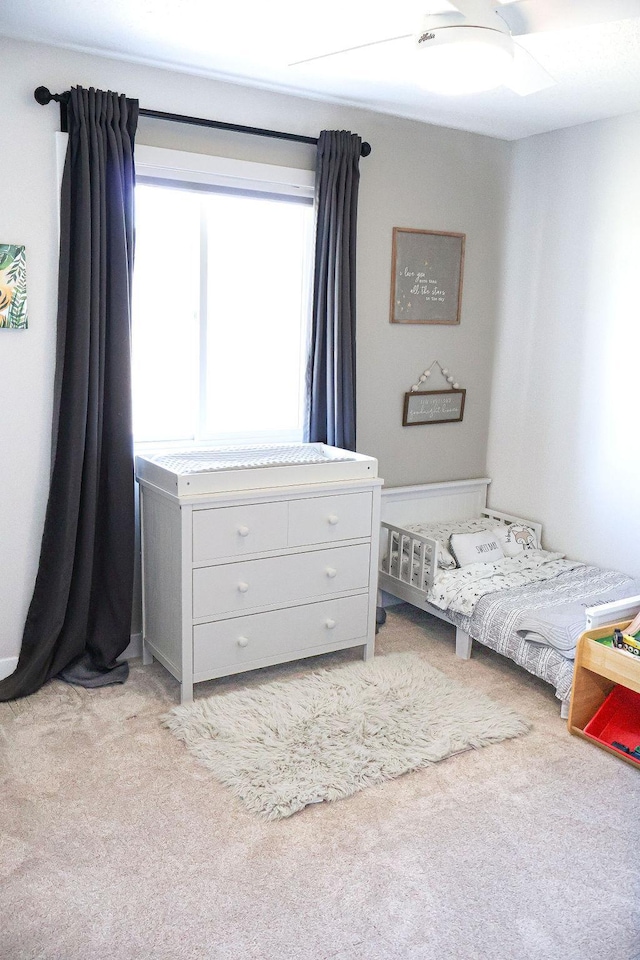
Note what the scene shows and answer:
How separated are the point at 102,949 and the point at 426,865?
2.79 ft

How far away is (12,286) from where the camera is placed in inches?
114

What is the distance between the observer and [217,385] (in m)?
3.54

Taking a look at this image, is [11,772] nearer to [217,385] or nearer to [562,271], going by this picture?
[217,385]

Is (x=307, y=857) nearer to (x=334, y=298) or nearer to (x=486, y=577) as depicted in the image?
(x=486, y=577)

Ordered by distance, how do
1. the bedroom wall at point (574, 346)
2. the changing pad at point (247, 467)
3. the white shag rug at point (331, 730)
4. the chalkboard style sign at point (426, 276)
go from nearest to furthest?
the white shag rug at point (331, 730)
the changing pad at point (247, 467)
the bedroom wall at point (574, 346)
the chalkboard style sign at point (426, 276)

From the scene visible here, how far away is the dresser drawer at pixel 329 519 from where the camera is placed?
3.12 m

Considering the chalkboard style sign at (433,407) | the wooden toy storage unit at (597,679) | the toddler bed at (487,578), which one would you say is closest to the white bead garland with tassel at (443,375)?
the chalkboard style sign at (433,407)

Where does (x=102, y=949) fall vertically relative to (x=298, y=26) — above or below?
below

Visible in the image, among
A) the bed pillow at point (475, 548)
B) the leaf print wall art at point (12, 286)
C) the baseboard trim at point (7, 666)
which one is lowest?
the baseboard trim at point (7, 666)

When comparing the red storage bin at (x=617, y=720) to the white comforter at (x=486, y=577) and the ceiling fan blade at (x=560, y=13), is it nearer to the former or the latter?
the white comforter at (x=486, y=577)

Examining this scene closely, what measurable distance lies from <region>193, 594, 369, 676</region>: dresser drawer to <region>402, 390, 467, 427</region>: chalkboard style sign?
109 cm

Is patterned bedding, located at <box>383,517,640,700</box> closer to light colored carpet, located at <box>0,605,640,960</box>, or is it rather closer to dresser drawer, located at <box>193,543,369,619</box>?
light colored carpet, located at <box>0,605,640,960</box>

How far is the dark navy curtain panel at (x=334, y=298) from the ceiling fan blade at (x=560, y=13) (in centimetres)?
149

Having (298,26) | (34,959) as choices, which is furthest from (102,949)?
(298,26)
